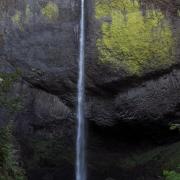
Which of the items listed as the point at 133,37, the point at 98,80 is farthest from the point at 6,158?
the point at 133,37

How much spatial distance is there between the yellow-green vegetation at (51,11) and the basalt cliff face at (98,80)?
25mm

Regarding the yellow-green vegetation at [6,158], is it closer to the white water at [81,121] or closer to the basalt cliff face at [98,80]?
the basalt cliff face at [98,80]

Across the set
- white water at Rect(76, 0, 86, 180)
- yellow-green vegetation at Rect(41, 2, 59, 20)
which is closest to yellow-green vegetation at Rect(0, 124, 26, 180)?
white water at Rect(76, 0, 86, 180)

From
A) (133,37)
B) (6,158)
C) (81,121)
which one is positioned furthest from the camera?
(81,121)

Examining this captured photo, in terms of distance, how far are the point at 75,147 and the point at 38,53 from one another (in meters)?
2.59

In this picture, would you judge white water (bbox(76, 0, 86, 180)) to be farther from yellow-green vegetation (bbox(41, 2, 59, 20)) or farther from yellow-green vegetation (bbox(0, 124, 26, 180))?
yellow-green vegetation (bbox(0, 124, 26, 180))

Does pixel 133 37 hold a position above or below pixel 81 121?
above

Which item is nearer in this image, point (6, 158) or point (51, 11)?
point (6, 158)

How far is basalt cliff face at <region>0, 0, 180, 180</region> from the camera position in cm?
1388

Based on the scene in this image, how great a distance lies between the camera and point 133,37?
13.9 metres

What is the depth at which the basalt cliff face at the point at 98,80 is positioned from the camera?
1388cm

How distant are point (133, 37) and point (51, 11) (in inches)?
86.4

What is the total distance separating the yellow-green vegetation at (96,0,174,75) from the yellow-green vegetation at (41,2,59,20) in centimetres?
107

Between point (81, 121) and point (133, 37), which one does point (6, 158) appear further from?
point (133, 37)
